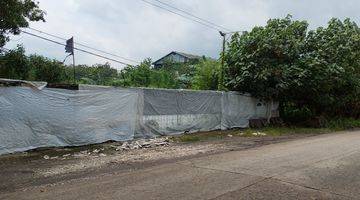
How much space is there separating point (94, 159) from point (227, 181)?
4395 mm

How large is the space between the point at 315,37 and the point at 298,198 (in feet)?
62.5

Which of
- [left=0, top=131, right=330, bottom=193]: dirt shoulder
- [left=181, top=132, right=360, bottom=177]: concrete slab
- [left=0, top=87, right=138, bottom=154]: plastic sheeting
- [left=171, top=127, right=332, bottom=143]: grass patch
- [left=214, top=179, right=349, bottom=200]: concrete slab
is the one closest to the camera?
[left=214, top=179, right=349, bottom=200]: concrete slab

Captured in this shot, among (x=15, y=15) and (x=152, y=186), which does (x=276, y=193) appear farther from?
(x=15, y=15)

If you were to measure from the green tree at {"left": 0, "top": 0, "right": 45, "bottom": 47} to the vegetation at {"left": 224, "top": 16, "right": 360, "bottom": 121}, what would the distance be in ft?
35.8

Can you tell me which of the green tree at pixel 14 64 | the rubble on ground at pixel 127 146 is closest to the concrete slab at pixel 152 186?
the rubble on ground at pixel 127 146

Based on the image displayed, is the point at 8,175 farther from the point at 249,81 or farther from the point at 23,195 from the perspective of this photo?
the point at 249,81

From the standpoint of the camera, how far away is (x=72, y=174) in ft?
30.2

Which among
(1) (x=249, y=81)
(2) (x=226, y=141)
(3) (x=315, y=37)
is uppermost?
(3) (x=315, y=37)

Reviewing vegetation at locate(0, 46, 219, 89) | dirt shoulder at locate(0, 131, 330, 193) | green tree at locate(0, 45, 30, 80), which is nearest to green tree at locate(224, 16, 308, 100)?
vegetation at locate(0, 46, 219, 89)

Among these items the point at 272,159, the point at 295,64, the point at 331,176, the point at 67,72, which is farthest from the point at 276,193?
the point at 67,72

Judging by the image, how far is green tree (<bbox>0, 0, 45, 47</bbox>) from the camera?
1445 centimetres

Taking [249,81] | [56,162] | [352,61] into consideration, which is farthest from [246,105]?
[56,162]

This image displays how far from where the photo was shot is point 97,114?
1375 cm

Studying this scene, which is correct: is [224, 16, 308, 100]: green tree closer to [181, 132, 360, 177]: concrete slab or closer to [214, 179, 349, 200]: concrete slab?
[181, 132, 360, 177]: concrete slab
